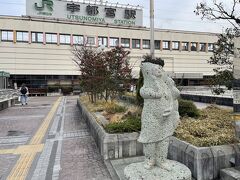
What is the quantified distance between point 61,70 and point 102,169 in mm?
34789

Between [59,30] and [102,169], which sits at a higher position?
[59,30]

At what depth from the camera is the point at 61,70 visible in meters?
38.9

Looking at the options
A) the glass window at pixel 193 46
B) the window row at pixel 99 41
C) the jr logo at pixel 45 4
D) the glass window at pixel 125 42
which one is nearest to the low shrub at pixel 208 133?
the window row at pixel 99 41

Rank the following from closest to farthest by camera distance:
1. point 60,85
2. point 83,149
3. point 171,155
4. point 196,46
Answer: point 171,155, point 83,149, point 60,85, point 196,46

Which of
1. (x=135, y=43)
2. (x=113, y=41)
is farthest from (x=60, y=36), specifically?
(x=135, y=43)

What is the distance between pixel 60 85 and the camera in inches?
1549

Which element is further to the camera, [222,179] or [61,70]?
[61,70]

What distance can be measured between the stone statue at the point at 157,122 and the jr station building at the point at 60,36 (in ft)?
98.8

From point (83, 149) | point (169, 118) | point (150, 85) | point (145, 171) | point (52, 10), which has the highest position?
point (52, 10)

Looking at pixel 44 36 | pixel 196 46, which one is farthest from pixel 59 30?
pixel 196 46

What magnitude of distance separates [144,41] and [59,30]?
46.7ft

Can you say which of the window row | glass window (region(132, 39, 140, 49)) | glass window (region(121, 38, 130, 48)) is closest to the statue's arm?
the window row

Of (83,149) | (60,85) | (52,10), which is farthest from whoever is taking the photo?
(60,85)

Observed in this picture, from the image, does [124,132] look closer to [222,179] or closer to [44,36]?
[222,179]
